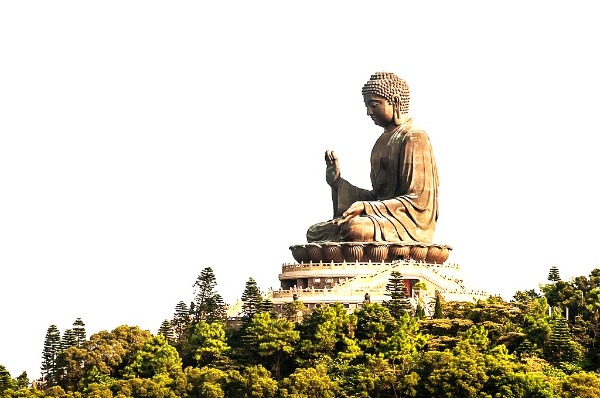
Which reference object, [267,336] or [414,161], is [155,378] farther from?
[414,161]

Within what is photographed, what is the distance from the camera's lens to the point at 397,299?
6062cm

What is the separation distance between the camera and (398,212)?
233ft

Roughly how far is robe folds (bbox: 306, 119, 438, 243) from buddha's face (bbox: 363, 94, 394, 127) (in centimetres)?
59

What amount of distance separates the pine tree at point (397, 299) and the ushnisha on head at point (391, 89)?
11805 millimetres

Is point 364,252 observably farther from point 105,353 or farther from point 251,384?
point 251,384

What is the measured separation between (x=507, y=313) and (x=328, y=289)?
23.2 feet

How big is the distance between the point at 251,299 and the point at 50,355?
703 centimetres

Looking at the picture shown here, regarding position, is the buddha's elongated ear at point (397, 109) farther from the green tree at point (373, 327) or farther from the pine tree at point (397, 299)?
the green tree at point (373, 327)

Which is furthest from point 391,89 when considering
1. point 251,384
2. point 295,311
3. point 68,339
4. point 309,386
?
point 309,386

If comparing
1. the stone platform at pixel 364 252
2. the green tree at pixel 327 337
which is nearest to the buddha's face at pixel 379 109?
the stone platform at pixel 364 252

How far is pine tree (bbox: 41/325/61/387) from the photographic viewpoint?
205 ft

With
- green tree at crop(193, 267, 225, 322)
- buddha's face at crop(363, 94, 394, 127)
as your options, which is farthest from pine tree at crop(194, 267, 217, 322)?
buddha's face at crop(363, 94, 394, 127)

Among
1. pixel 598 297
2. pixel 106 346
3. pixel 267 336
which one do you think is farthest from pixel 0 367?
pixel 598 297

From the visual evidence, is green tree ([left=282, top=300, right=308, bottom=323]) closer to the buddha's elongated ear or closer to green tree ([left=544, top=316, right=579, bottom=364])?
green tree ([left=544, top=316, right=579, bottom=364])
